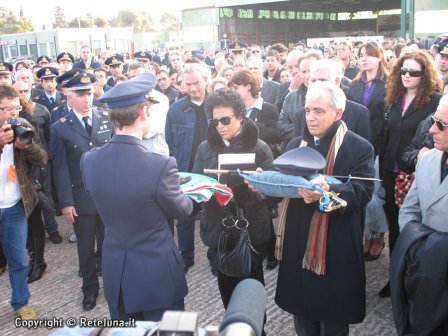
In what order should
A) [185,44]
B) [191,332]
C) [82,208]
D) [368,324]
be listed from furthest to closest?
[185,44] < [82,208] < [368,324] < [191,332]

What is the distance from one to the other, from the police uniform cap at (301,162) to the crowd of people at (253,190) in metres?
0.13

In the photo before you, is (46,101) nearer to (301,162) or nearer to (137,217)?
(137,217)

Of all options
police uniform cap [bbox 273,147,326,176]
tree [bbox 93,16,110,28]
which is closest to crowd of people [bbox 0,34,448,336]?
police uniform cap [bbox 273,147,326,176]

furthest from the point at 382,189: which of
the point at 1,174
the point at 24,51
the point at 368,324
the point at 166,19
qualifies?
the point at 166,19

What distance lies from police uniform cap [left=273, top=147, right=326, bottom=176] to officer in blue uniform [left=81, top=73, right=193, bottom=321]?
0.60 meters

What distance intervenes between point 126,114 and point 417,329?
1.91m

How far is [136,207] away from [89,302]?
2.19 m

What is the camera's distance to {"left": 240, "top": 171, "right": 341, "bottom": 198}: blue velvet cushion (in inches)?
98.7

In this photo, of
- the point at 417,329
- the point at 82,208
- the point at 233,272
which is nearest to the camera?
the point at 417,329

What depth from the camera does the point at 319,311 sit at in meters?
2.76

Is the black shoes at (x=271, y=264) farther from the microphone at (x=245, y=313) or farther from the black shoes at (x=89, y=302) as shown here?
Result: the microphone at (x=245, y=313)

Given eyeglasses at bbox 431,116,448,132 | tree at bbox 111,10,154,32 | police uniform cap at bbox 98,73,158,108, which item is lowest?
eyeglasses at bbox 431,116,448,132

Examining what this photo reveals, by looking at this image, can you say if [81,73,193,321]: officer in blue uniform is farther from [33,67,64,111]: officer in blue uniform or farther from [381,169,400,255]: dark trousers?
[33,67,64,111]: officer in blue uniform

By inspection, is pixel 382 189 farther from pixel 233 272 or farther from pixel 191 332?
pixel 191 332
